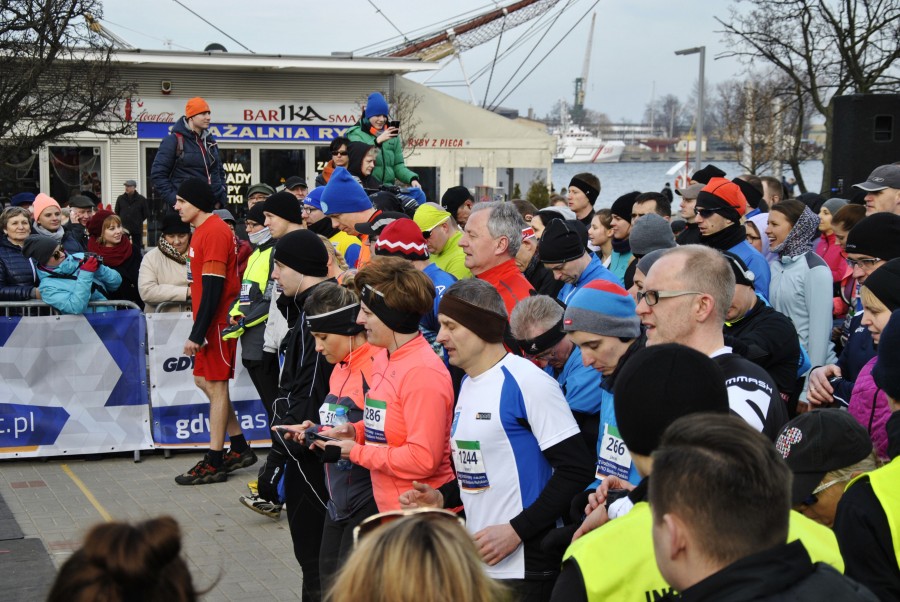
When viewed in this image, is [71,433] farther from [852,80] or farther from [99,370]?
[852,80]

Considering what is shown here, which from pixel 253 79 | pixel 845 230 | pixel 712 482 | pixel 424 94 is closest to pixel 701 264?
pixel 712 482

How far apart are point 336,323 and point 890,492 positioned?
2.86 m

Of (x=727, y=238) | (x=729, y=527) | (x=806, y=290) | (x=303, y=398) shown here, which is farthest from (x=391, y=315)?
(x=806, y=290)

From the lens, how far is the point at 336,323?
5090mm

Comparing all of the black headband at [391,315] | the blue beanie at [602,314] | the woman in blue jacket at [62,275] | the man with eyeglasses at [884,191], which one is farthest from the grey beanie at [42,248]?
the man with eyeglasses at [884,191]

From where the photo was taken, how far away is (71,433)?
30.8 feet

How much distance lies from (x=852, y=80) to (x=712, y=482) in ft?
66.3

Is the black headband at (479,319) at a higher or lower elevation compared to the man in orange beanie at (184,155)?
lower

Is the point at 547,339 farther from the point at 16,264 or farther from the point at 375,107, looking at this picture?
the point at 16,264

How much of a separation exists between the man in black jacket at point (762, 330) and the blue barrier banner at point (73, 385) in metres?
6.07

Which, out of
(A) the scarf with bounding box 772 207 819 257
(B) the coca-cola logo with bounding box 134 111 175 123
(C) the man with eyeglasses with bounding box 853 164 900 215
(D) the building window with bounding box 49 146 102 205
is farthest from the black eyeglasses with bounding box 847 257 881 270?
(B) the coca-cola logo with bounding box 134 111 175 123

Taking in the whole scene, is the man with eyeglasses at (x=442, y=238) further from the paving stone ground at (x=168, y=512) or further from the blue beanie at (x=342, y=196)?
the paving stone ground at (x=168, y=512)

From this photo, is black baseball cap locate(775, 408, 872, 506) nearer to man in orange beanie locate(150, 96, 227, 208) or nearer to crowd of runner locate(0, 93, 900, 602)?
crowd of runner locate(0, 93, 900, 602)

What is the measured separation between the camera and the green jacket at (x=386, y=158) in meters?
10.4
